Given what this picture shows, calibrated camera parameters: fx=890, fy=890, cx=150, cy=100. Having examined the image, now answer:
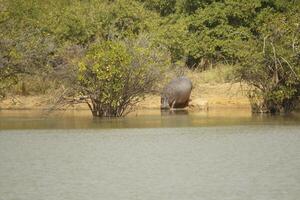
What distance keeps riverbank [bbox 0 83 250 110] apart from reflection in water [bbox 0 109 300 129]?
6.84 ft

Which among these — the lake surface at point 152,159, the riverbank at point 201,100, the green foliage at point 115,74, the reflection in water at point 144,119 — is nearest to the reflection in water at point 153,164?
the lake surface at point 152,159

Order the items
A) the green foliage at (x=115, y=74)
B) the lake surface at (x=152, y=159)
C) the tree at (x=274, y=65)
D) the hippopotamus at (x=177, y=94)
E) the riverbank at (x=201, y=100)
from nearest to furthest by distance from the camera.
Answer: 1. the lake surface at (x=152, y=159)
2. the green foliage at (x=115, y=74)
3. the tree at (x=274, y=65)
4. the hippopotamus at (x=177, y=94)
5. the riverbank at (x=201, y=100)

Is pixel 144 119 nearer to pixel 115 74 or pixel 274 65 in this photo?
pixel 115 74

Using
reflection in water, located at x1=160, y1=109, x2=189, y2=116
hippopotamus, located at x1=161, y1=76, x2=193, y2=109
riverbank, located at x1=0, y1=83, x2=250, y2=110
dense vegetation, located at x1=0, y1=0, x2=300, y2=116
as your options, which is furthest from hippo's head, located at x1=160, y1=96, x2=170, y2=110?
dense vegetation, located at x1=0, y1=0, x2=300, y2=116

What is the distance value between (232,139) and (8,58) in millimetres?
10589

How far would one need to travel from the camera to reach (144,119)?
33594 mm

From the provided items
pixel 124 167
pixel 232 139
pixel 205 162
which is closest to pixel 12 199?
pixel 124 167

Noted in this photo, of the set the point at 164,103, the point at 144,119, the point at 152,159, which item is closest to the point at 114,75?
the point at 144,119

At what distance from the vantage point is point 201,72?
45.8 metres

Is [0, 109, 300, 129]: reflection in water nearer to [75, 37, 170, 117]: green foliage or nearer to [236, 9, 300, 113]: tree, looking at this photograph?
[75, 37, 170, 117]: green foliage

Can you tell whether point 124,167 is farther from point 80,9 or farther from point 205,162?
point 80,9

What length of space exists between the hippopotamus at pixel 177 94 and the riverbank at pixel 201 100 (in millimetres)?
588

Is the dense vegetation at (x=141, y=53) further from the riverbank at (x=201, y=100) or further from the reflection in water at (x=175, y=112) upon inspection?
the reflection in water at (x=175, y=112)

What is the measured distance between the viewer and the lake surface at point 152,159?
16.5 meters
